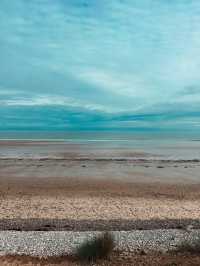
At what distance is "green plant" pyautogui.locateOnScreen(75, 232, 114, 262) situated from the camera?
9844mm

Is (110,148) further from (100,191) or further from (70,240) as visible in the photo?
(70,240)

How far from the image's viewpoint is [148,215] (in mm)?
15586

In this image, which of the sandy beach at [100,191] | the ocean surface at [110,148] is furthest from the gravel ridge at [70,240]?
the ocean surface at [110,148]

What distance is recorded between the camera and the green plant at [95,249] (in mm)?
9844

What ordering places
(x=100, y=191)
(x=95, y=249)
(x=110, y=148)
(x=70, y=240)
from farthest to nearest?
(x=110, y=148), (x=100, y=191), (x=70, y=240), (x=95, y=249)

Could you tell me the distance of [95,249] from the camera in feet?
32.6

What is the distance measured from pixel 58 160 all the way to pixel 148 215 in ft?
74.0

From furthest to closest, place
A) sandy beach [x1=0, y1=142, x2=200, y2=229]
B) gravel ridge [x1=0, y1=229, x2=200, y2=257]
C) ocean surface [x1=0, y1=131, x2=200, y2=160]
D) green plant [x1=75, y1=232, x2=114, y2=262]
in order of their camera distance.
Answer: ocean surface [x1=0, y1=131, x2=200, y2=160], sandy beach [x1=0, y1=142, x2=200, y2=229], gravel ridge [x1=0, y1=229, x2=200, y2=257], green plant [x1=75, y1=232, x2=114, y2=262]

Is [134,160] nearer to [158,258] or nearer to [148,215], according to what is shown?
[148,215]

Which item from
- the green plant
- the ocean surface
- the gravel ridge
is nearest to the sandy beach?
the gravel ridge

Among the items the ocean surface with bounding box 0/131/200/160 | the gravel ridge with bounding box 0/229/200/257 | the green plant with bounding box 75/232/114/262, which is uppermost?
the ocean surface with bounding box 0/131/200/160

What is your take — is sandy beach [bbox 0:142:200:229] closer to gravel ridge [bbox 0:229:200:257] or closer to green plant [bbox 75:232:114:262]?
gravel ridge [bbox 0:229:200:257]

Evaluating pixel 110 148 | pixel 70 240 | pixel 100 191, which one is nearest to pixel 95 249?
pixel 70 240

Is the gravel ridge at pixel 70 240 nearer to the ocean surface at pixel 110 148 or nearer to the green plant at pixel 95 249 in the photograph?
the green plant at pixel 95 249
